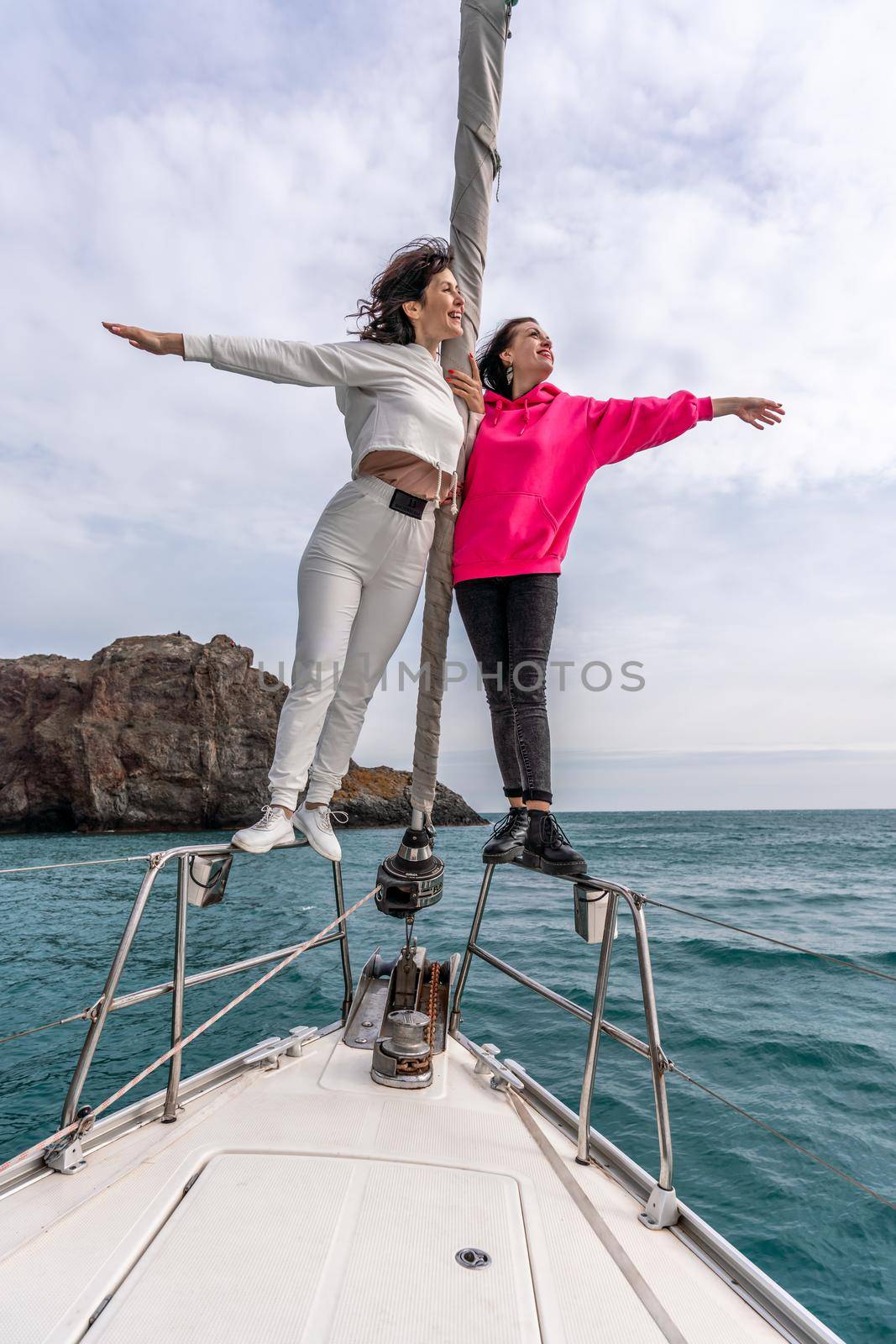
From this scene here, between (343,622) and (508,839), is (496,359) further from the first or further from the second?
(508,839)

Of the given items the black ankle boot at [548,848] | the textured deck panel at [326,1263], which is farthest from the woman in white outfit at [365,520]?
the textured deck panel at [326,1263]

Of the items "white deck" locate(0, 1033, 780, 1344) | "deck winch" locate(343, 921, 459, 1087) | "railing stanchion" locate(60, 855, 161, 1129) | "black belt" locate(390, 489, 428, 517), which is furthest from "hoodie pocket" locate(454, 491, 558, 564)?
"white deck" locate(0, 1033, 780, 1344)

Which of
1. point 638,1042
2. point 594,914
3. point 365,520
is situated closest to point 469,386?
point 365,520

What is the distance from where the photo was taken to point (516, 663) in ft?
7.75

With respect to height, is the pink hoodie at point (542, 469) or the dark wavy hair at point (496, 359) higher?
the dark wavy hair at point (496, 359)

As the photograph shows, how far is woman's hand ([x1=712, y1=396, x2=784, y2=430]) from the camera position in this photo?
234cm

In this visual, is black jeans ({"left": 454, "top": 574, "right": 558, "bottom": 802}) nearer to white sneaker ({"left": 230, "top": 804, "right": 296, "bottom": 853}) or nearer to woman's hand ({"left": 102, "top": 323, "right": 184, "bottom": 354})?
white sneaker ({"left": 230, "top": 804, "right": 296, "bottom": 853})

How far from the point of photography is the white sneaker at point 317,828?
2262 mm

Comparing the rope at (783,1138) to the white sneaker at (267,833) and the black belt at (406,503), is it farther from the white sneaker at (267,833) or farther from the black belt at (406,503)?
the black belt at (406,503)

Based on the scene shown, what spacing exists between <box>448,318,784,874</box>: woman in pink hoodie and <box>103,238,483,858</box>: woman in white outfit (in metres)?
0.17

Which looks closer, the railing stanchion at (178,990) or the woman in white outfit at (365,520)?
the railing stanchion at (178,990)

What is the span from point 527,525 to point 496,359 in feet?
2.87

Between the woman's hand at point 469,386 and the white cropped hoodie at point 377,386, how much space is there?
1.4 inches

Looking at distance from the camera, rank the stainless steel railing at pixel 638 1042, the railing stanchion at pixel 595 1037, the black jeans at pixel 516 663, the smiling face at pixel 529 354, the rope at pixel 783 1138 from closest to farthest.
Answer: the rope at pixel 783 1138 → the stainless steel railing at pixel 638 1042 → the railing stanchion at pixel 595 1037 → the black jeans at pixel 516 663 → the smiling face at pixel 529 354
